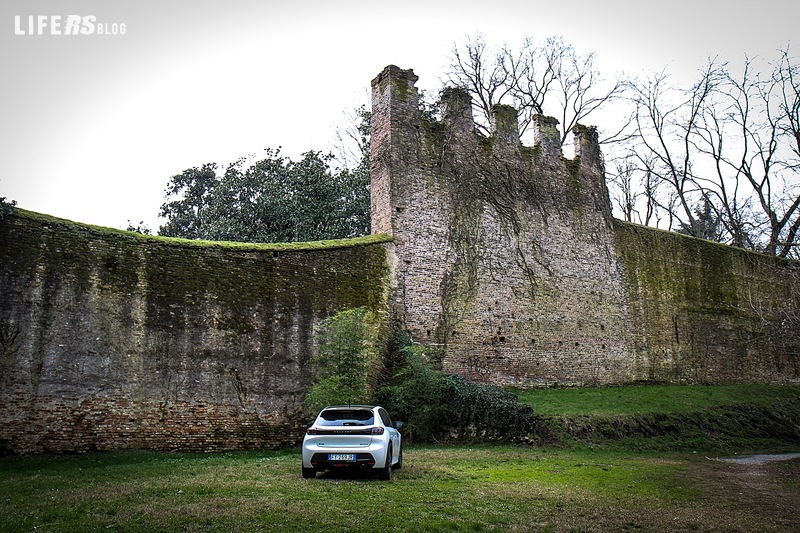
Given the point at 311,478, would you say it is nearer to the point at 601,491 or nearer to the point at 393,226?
the point at 601,491

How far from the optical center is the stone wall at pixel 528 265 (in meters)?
18.7

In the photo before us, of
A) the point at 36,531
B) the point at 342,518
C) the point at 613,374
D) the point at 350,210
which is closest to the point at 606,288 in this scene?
the point at 613,374

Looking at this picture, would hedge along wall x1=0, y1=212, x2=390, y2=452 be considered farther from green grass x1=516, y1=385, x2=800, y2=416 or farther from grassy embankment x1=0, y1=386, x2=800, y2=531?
green grass x1=516, y1=385, x2=800, y2=416

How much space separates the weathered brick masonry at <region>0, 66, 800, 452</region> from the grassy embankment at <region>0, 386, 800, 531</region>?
52.4 inches

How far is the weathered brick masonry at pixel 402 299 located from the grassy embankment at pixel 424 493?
1.33 meters

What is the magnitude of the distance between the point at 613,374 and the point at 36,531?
1868 cm

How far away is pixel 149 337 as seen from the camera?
13.9 metres

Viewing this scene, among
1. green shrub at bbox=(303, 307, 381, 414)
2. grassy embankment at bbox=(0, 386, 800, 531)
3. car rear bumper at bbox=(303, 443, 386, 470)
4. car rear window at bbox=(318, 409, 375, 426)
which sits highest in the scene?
green shrub at bbox=(303, 307, 381, 414)

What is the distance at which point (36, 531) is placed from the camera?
6.26 metres

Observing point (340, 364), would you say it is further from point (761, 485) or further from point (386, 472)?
point (761, 485)

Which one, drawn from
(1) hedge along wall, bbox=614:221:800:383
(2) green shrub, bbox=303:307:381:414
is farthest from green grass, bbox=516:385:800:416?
(2) green shrub, bbox=303:307:381:414

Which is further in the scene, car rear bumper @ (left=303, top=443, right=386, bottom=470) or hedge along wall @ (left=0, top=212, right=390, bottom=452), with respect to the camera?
hedge along wall @ (left=0, top=212, right=390, bottom=452)

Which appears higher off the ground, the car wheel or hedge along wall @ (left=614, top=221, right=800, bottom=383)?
hedge along wall @ (left=614, top=221, right=800, bottom=383)

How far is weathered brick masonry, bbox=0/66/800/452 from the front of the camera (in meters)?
13.1
